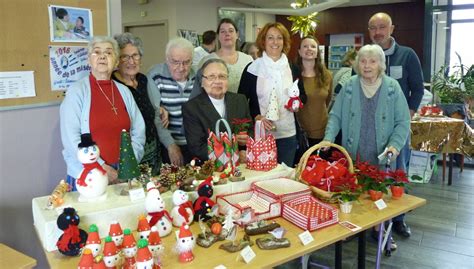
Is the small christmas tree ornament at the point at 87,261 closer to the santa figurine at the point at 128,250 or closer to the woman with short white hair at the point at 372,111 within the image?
the santa figurine at the point at 128,250

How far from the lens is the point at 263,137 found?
2.11 metres

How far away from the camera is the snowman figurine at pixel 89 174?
1.56 metres

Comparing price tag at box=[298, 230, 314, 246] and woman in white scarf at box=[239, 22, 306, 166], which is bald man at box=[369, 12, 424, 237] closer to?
woman in white scarf at box=[239, 22, 306, 166]

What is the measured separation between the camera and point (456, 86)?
208 inches

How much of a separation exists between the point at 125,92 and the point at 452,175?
14.3 ft

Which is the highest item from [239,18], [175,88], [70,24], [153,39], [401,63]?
[239,18]

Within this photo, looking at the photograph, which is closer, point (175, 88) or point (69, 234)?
point (69, 234)

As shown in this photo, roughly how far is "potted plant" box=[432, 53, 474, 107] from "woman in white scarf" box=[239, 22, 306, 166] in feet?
11.1

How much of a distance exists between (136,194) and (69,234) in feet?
1.06

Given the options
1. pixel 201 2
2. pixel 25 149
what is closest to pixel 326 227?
pixel 25 149

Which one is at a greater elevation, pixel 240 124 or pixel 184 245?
pixel 240 124

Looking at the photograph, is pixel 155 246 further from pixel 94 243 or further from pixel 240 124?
pixel 240 124

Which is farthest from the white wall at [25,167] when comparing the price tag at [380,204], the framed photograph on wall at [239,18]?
the framed photograph on wall at [239,18]

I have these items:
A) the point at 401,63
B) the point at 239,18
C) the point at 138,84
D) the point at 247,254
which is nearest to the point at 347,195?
the point at 247,254
